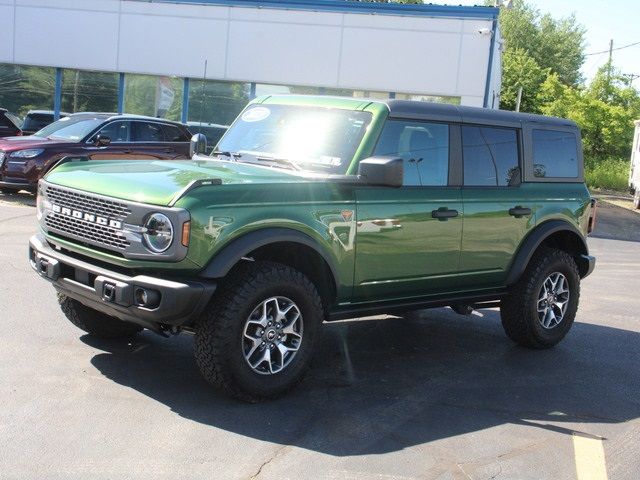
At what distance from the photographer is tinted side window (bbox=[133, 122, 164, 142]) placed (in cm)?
1455

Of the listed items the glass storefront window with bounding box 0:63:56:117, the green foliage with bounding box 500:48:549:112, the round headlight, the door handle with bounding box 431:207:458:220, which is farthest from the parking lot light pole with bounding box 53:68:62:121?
the green foliage with bounding box 500:48:549:112

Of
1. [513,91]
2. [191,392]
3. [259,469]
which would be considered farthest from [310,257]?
[513,91]

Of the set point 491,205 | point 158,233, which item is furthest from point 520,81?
point 158,233

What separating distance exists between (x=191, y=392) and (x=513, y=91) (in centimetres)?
4783

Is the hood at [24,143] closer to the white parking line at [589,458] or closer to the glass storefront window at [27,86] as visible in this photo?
the glass storefront window at [27,86]

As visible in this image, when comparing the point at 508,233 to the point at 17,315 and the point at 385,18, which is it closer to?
the point at 17,315

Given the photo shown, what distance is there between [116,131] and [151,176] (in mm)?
9863

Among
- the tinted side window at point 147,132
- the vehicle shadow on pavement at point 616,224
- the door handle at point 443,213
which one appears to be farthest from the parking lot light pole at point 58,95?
the door handle at point 443,213

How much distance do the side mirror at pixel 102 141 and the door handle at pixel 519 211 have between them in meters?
9.28

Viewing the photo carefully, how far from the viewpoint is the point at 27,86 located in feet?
80.7

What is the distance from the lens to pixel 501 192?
20.8 feet

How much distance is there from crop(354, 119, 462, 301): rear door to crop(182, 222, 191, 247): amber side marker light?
129 cm

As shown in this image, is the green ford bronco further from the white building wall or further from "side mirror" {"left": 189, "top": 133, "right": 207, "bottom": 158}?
the white building wall

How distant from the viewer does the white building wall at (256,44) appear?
21.8 metres
